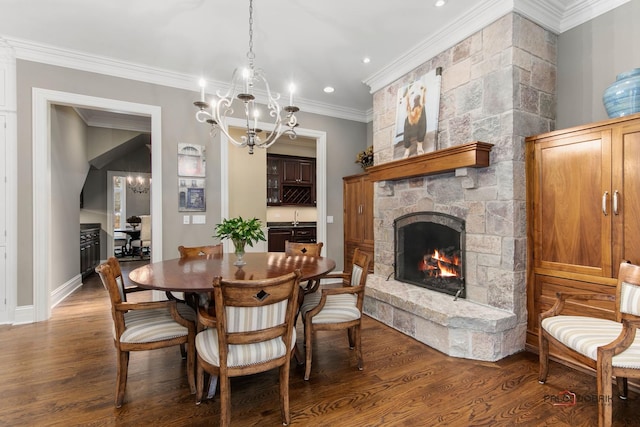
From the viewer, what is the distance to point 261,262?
102 inches

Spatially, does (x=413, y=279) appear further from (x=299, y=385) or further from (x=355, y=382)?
(x=299, y=385)

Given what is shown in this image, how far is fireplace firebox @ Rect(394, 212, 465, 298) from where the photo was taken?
9.96 ft

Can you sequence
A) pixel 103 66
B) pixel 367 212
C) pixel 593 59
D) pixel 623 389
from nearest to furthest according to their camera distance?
pixel 623 389 → pixel 593 59 → pixel 103 66 → pixel 367 212

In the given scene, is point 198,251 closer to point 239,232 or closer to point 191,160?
point 239,232

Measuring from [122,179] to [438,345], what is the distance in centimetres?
898

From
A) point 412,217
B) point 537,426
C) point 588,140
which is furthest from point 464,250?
point 537,426

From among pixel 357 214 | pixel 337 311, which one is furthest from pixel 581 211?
pixel 357 214

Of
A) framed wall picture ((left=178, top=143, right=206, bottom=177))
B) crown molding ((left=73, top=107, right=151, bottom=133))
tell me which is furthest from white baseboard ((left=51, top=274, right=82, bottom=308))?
crown molding ((left=73, top=107, right=151, bottom=133))

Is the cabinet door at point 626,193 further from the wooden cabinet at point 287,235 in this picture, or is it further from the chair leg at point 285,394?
the wooden cabinet at point 287,235

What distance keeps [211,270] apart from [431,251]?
2.28 meters

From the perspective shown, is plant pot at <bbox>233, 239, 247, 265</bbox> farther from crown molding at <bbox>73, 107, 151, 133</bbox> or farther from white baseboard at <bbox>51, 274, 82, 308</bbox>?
crown molding at <bbox>73, 107, 151, 133</bbox>

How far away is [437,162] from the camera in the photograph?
2.95m

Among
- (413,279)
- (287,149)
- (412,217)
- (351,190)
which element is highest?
(287,149)

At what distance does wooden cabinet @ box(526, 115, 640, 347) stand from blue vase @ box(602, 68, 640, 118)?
22cm
